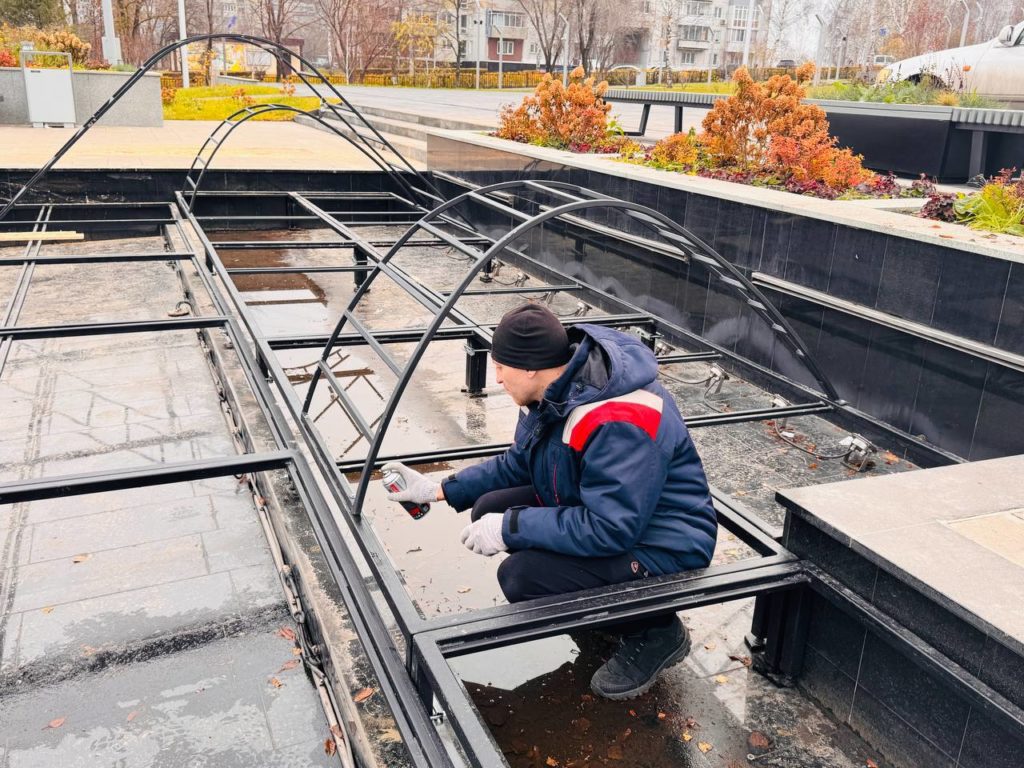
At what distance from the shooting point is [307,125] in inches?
966

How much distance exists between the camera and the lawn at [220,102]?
24875 millimetres

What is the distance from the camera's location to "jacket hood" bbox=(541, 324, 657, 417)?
2.62m

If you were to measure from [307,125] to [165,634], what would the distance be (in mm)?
22984

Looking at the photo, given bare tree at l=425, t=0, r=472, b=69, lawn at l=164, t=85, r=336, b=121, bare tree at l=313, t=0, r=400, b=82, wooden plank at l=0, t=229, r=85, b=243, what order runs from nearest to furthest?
1. wooden plank at l=0, t=229, r=85, b=243
2. lawn at l=164, t=85, r=336, b=121
3. bare tree at l=313, t=0, r=400, b=82
4. bare tree at l=425, t=0, r=472, b=69

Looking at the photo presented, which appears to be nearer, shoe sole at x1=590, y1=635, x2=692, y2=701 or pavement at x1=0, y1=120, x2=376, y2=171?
shoe sole at x1=590, y1=635, x2=692, y2=701

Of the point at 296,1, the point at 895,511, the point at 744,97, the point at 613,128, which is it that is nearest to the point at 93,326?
the point at 895,511

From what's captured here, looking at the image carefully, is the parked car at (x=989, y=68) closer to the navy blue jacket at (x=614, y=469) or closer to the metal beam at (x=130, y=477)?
the navy blue jacket at (x=614, y=469)

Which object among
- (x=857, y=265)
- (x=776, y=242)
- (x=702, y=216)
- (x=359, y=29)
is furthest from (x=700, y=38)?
(x=857, y=265)

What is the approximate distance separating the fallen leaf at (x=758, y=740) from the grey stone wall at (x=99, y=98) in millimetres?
21647

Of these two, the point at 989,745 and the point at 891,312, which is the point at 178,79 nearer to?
the point at 891,312

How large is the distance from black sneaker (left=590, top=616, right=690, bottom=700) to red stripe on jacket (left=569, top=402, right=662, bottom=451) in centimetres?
79

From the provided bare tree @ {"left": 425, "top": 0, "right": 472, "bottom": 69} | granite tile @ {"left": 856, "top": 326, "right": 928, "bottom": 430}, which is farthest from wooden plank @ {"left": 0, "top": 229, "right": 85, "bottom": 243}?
bare tree @ {"left": 425, "top": 0, "right": 472, "bottom": 69}

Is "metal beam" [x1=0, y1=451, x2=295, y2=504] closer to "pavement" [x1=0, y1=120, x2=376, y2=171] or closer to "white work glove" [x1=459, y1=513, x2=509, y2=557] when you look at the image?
"white work glove" [x1=459, y1=513, x2=509, y2=557]

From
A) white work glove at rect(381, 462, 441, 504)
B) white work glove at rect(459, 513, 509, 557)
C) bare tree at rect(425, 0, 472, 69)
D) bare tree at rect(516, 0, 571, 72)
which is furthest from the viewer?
bare tree at rect(425, 0, 472, 69)
